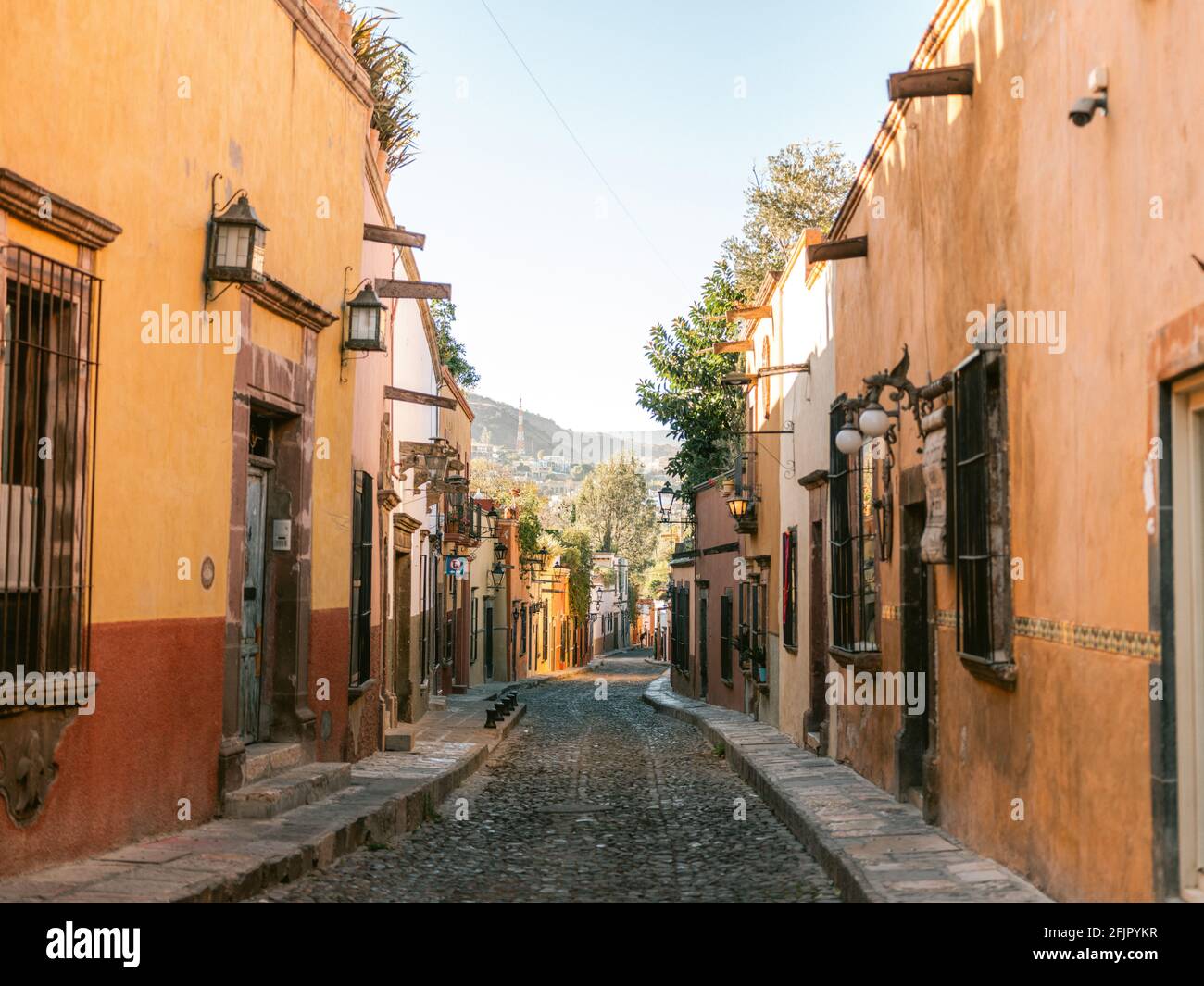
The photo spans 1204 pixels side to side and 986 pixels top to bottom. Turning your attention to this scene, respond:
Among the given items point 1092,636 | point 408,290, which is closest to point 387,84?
point 408,290

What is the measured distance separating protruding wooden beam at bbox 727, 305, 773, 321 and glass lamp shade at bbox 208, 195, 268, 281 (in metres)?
11.6

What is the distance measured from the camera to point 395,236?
1255 centimetres

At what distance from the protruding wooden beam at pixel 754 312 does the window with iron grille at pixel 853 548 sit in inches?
247

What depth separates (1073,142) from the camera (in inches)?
223

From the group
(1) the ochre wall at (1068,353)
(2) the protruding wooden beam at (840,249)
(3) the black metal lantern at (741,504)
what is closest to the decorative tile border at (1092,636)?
(1) the ochre wall at (1068,353)

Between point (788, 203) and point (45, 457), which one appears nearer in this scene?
point (45, 457)

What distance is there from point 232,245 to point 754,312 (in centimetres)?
1227

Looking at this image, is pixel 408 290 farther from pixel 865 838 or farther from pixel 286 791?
pixel 865 838

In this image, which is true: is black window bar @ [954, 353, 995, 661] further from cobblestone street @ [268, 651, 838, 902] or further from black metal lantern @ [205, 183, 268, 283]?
black metal lantern @ [205, 183, 268, 283]

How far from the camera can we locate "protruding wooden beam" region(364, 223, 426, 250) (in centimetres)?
1248

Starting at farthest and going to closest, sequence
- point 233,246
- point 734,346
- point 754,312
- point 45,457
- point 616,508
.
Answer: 1. point 616,508
2. point 734,346
3. point 754,312
4. point 233,246
5. point 45,457

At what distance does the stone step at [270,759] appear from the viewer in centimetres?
890
